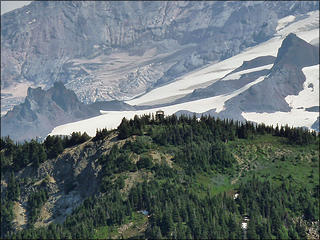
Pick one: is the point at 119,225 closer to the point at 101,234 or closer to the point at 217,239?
the point at 101,234

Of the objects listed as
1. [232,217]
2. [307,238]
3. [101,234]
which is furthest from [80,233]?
[307,238]

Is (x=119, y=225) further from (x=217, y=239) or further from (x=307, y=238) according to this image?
(x=307, y=238)

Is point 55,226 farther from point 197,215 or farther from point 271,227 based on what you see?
point 271,227

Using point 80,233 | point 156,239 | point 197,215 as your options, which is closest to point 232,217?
point 197,215

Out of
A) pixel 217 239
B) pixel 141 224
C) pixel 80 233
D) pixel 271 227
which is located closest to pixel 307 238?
pixel 271 227

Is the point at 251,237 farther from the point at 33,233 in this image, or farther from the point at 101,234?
the point at 33,233
